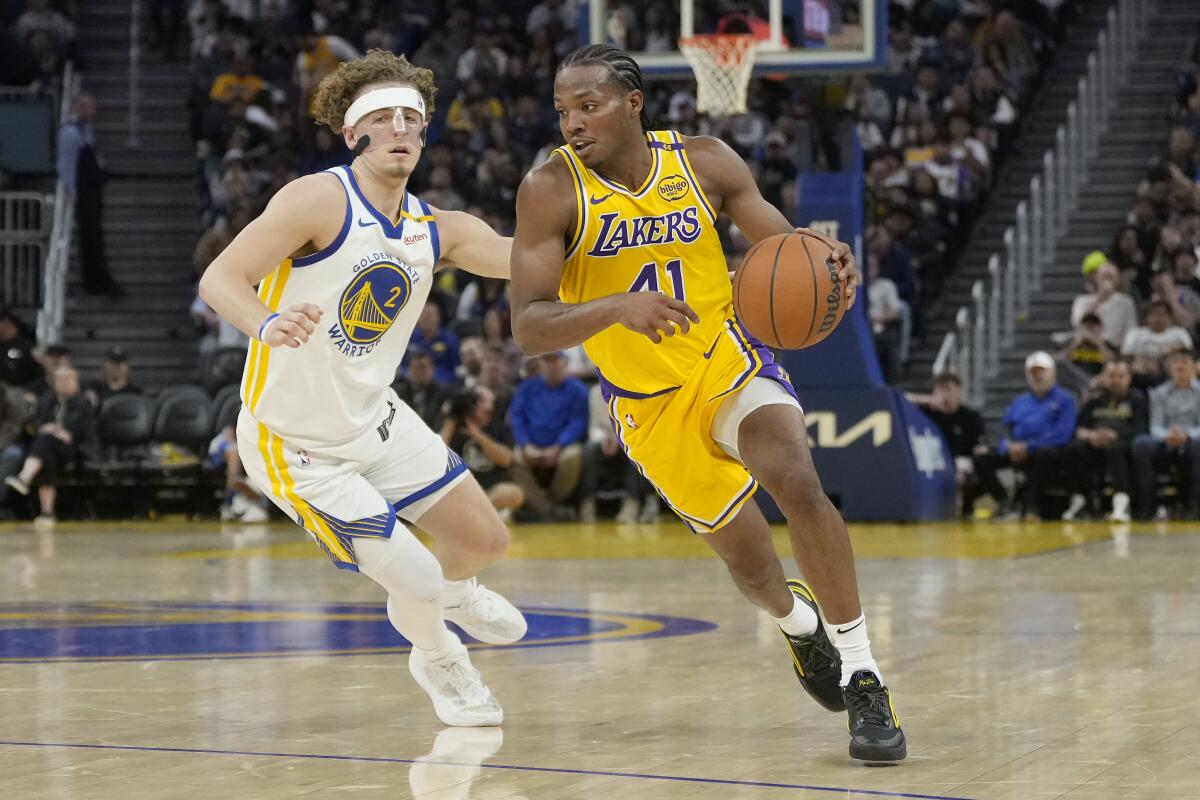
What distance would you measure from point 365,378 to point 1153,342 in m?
11.1

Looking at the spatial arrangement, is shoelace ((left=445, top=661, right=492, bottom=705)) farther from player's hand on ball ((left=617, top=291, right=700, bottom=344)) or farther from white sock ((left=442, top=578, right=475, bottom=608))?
player's hand on ball ((left=617, top=291, right=700, bottom=344))

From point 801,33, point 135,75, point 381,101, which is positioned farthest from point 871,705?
point 135,75

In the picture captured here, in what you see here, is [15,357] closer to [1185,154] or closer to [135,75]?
[135,75]

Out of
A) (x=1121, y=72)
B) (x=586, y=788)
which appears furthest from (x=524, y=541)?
(x=1121, y=72)

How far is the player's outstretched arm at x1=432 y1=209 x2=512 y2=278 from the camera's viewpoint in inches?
231

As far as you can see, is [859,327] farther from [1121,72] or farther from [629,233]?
[629,233]

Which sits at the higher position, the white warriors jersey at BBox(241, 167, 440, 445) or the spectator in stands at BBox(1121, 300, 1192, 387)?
the white warriors jersey at BBox(241, 167, 440, 445)

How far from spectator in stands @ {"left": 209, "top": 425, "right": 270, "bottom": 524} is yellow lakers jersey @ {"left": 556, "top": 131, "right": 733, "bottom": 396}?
10521 millimetres

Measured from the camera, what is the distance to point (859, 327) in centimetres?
1413

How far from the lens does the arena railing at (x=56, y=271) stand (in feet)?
60.0

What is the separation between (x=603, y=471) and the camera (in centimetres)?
1565

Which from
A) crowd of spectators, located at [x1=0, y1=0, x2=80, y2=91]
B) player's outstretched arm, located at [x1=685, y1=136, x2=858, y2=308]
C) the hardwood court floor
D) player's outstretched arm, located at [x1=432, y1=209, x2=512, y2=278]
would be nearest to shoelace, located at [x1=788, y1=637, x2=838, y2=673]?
the hardwood court floor

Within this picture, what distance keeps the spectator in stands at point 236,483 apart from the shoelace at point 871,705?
36.8 feet

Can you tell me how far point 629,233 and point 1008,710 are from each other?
1.75 meters
